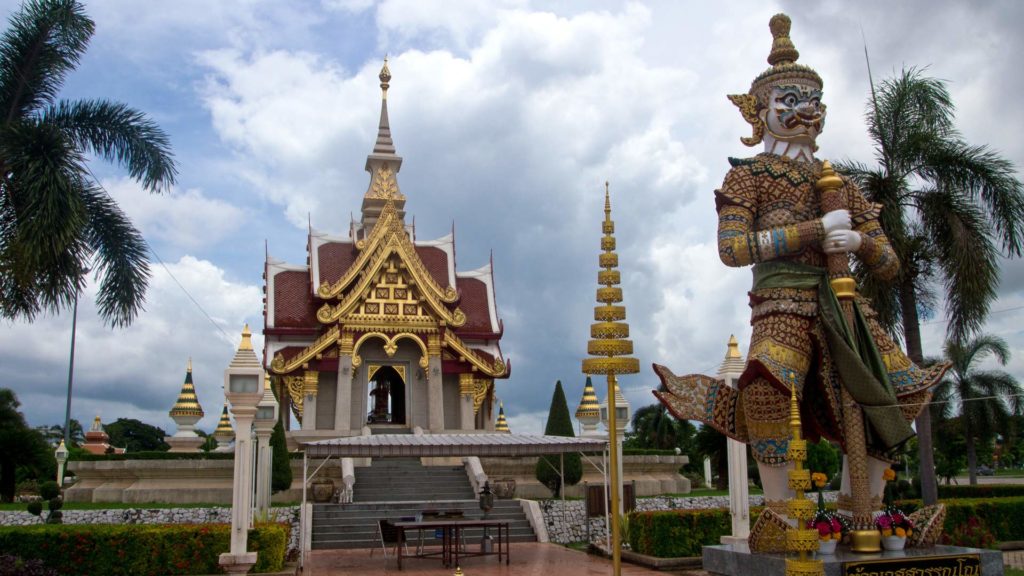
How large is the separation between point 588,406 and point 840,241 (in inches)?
593

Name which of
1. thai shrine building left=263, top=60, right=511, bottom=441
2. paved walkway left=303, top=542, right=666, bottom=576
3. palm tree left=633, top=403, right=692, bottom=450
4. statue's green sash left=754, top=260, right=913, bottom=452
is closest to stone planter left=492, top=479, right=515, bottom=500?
paved walkway left=303, top=542, right=666, bottom=576

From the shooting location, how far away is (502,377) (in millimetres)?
25266

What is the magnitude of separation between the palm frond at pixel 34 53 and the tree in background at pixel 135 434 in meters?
48.9

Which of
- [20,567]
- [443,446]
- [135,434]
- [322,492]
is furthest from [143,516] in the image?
[135,434]

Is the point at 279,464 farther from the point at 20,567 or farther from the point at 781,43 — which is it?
the point at 781,43

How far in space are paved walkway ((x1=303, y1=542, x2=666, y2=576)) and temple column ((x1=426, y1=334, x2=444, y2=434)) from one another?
8673mm

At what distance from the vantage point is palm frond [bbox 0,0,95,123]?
43.1 feet

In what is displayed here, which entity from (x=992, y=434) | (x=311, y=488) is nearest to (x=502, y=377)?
(x=311, y=488)

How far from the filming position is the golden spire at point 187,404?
69.9 feet

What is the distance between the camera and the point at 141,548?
11445 millimetres

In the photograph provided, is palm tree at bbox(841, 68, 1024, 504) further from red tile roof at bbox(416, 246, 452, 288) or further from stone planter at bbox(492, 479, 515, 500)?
red tile roof at bbox(416, 246, 452, 288)

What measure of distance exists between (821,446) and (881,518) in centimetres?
2095

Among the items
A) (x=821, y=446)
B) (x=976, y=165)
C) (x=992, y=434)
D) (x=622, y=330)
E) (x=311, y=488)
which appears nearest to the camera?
(x=622, y=330)

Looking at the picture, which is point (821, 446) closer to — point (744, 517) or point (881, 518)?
point (744, 517)
